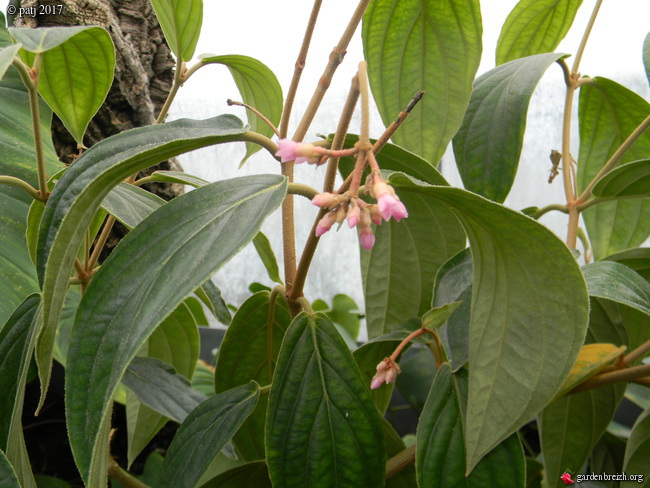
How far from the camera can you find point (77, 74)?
0.50m

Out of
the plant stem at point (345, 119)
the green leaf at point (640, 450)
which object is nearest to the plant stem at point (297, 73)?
the plant stem at point (345, 119)

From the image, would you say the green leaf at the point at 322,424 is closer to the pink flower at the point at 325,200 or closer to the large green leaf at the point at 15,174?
the pink flower at the point at 325,200

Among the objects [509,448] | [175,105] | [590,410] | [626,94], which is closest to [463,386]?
[509,448]

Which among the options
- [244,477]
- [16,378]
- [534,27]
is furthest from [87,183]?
[534,27]

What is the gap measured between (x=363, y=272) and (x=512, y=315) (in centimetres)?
24

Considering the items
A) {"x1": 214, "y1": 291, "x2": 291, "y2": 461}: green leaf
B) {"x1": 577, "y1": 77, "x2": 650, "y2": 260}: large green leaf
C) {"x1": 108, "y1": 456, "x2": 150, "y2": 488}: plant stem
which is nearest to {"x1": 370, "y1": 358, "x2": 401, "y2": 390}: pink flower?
{"x1": 214, "y1": 291, "x2": 291, "y2": 461}: green leaf

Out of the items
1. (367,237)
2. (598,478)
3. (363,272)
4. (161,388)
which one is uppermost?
(367,237)

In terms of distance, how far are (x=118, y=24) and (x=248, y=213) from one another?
2.17ft

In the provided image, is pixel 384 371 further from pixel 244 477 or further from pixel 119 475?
pixel 119 475

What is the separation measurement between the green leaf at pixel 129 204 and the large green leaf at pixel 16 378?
89mm

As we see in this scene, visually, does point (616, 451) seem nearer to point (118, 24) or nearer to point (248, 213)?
point (248, 213)

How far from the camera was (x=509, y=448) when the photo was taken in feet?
1.30

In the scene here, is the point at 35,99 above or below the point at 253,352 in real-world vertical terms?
above

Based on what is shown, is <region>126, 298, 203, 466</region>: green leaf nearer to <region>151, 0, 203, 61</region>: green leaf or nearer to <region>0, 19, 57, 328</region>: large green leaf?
<region>0, 19, 57, 328</region>: large green leaf
